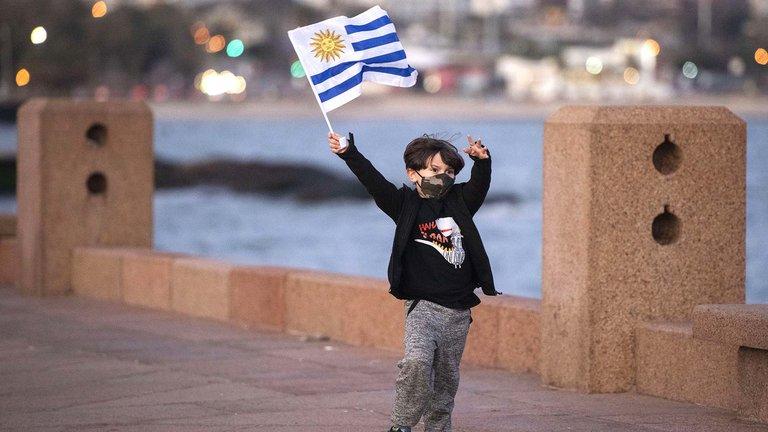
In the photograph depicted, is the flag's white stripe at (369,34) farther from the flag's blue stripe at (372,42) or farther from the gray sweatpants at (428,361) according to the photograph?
the gray sweatpants at (428,361)

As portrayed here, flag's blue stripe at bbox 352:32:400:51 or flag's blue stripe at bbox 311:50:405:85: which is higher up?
flag's blue stripe at bbox 352:32:400:51

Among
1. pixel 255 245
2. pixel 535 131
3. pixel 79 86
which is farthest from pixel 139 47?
pixel 255 245

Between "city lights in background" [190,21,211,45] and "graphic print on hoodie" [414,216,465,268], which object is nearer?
"graphic print on hoodie" [414,216,465,268]

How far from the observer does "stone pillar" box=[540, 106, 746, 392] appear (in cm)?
851

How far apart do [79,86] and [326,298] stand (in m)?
132

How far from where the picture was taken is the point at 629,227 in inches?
337

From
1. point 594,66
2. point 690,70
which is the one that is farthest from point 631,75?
point 690,70

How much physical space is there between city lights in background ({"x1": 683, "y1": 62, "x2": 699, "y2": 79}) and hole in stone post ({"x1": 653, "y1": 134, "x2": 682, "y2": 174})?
133 meters

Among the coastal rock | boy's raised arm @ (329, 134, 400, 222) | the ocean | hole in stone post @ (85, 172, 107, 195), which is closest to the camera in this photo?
boy's raised arm @ (329, 134, 400, 222)

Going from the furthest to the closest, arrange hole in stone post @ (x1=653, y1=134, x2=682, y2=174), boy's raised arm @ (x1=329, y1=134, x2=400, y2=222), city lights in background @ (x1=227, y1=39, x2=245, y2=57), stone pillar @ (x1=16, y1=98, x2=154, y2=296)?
city lights in background @ (x1=227, y1=39, x2=245, y2=57)
stone pillar @ (x1=16, y1=98, x2=154, y2=296)
hole in stone post @ (x1=653, y1=134, x2=682, y2=174)
boy's raised arm @ (x1=329, y1=134, x2=400, y2=222)

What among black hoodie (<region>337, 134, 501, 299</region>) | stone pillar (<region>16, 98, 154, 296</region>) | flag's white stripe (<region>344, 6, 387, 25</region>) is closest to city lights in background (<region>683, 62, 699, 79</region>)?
stone pillar (<region>16, 98, 154, 296</region>)

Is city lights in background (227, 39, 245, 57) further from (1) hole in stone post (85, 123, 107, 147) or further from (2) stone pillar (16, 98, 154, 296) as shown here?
(1) hole in stone post (85, 123, 107, 147)

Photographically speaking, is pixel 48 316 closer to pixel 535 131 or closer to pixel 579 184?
pixel 579 184

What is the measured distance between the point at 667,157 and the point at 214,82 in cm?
15730
